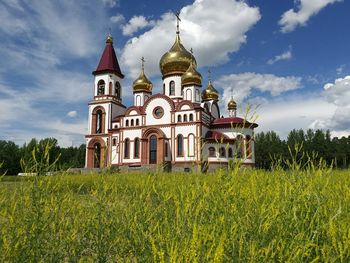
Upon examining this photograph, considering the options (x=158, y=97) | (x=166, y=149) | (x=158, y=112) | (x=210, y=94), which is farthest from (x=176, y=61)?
(x=166, y=149)

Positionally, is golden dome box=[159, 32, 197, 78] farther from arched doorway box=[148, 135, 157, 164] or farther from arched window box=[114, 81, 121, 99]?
arched doorway box=[148, 135, 157, 164]

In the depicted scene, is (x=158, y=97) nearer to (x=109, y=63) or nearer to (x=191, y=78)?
(x=191, y=78)

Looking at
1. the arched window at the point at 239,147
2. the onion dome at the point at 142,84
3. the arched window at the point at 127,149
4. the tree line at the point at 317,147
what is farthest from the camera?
the tree line at the point at 317,147

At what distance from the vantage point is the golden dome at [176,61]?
30469 mm

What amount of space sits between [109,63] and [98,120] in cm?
597

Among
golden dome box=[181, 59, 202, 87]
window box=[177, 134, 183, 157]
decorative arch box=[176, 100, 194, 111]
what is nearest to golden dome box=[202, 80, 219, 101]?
golden dome box=[181, 59, 202, 87]

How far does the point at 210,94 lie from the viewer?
34.4 metres

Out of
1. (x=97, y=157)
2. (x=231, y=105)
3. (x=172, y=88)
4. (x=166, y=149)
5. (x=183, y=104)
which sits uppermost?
(x=172, y=88)

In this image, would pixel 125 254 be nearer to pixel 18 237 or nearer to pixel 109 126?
pixel 18 237

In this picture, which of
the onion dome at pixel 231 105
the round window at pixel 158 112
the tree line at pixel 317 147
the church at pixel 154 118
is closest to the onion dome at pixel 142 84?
the church at pixel 154 118

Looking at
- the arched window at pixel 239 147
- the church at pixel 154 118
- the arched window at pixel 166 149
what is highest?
the church at pixel 154 118

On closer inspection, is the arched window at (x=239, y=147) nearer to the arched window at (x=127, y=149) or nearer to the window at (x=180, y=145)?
the window at (x=180, y=145)

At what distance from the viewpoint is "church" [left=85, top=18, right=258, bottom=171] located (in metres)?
27.1

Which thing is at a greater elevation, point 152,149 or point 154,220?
point 152,149
